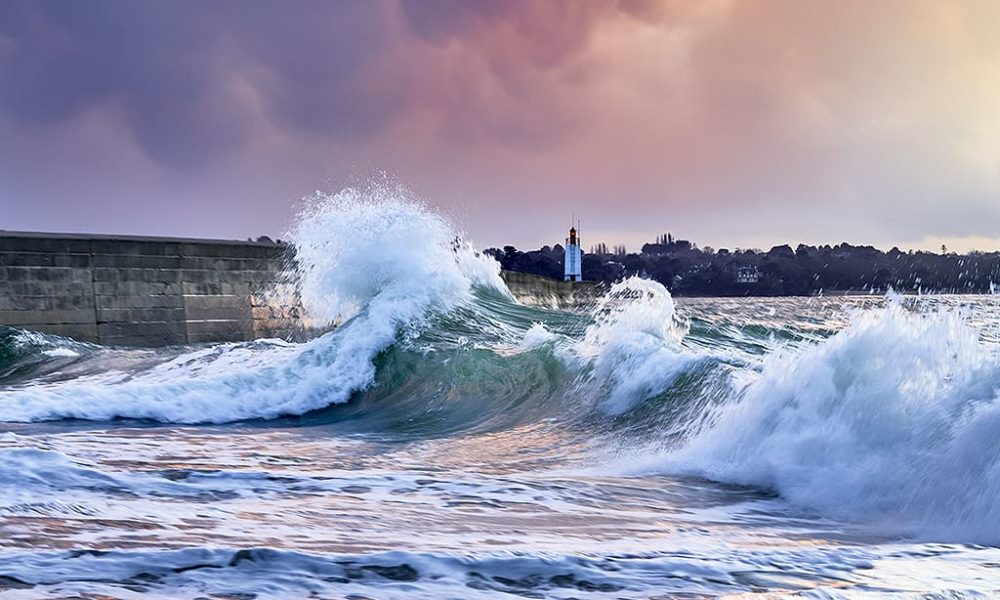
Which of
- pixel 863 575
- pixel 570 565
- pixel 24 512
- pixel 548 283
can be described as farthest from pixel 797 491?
pixel 548 283

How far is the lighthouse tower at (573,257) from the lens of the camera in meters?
28.6

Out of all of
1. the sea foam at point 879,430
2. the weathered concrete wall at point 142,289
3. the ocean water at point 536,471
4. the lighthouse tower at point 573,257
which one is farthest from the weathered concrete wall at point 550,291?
the sea foam at point 879,430

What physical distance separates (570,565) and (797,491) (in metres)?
1.82

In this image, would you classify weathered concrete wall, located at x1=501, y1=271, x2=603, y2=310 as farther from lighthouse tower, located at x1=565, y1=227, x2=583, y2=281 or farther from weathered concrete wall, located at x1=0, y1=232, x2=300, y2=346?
weathered concrete wall, located at x1=0, y1=232, x2=300, y2=346

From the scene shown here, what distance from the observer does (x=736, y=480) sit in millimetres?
4309

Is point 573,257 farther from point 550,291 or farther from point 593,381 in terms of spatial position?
point 593,381

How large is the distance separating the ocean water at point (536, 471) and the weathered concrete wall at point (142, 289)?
12.6ft

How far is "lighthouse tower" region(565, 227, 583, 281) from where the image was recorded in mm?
28641

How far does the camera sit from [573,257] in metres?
28.8

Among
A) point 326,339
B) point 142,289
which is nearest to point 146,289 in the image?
point 142,289

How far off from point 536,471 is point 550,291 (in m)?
18.2

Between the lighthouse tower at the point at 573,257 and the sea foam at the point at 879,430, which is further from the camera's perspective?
the lighthouse tower at the point at 573,257

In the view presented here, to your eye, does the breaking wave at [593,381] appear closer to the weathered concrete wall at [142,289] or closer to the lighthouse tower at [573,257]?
the weathered concrete wall at [142,289]

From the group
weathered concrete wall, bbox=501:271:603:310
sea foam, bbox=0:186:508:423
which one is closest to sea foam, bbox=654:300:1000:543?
sea foam, bbox=0:186:508:423
